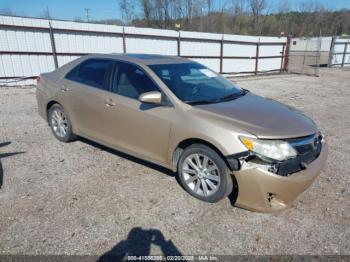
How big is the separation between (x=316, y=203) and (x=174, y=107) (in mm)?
2010

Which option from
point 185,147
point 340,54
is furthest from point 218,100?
point 340,54

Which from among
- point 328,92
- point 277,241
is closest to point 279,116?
point 277,241

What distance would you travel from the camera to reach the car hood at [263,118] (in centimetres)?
282

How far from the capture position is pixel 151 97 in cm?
324

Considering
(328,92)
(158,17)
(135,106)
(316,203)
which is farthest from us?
(158,17)

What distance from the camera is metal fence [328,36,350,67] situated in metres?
23.5

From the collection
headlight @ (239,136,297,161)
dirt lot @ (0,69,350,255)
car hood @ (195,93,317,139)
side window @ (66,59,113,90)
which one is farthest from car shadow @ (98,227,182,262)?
side window @ (66,59,113,90)

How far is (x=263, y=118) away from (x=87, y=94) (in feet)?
8.41

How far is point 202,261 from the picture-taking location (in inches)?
92.6

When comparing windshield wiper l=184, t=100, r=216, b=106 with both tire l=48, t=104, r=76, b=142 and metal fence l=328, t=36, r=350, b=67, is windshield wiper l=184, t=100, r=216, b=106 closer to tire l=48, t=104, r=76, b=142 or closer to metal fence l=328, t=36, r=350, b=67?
tire l=48, t=104, r=76, b=142

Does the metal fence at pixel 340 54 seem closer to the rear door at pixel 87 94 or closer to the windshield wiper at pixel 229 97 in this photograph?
the windshield wiper at pixel 229 97

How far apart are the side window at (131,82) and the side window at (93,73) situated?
0.64ft

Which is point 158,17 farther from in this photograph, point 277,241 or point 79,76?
point 277,241

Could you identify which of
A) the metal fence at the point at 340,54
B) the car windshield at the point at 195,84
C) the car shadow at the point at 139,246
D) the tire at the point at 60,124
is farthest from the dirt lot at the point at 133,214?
the metal fence at the point at 340,54
